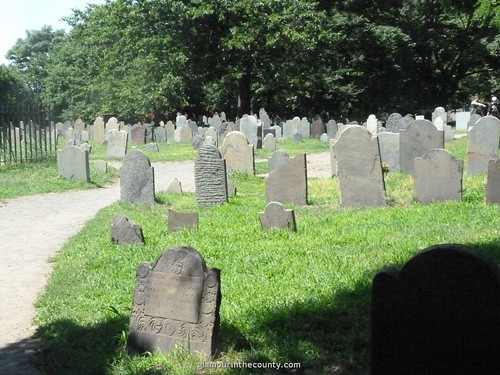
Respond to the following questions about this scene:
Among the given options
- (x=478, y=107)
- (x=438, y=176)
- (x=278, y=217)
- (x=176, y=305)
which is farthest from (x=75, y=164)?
(x=478, y=107)

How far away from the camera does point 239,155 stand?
67.3 ft

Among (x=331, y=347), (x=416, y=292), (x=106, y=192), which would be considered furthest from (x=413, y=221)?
(x=106, y=192)

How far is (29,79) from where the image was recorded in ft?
256

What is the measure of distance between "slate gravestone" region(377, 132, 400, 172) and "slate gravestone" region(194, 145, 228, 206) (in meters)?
5.42

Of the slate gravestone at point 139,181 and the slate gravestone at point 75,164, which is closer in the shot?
the slate gravestone at point 139,181

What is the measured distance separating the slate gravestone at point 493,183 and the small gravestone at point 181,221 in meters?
4.83

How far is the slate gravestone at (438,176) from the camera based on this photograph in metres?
13.2

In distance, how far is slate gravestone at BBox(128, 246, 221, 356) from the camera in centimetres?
600

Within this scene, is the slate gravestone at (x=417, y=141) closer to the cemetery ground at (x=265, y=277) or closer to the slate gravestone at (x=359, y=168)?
the cemetery ground at (x=265, y=277)

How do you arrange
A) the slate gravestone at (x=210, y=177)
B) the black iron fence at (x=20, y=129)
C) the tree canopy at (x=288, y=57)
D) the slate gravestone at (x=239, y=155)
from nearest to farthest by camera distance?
the slate gravestone at (x=210, y=177), the slate gravestone at (x=239, y=155), the black iron fence at (x=20, y=129), the tree canopy at (x=288, y=57)

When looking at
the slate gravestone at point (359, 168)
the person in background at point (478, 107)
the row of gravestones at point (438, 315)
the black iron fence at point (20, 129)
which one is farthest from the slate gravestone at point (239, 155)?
the person in background at point (478, 107)

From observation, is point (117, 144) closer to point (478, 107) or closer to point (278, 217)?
point (278, 217)

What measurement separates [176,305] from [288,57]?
34472 millimetres

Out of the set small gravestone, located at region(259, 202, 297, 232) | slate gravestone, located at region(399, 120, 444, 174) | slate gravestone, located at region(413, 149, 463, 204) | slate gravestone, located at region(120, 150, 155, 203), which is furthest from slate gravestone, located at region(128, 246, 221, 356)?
slate gravestone, located at region(399, 120, 444, 174)
